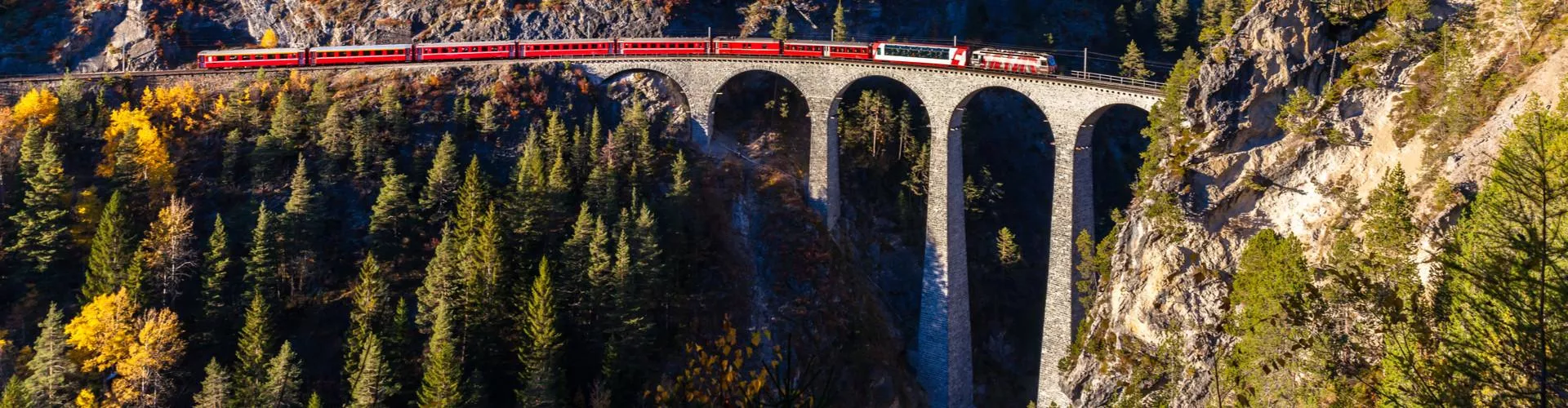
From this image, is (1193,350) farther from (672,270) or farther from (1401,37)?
(672,270)

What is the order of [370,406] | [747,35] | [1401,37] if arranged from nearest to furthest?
[1401,37]
[370,406]
[747,35]

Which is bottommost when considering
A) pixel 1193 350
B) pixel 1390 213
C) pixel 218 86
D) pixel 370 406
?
pixel 370 406

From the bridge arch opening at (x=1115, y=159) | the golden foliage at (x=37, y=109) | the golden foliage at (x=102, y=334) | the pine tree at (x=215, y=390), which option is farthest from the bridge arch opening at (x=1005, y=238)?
the golden foliage at (x=37, y=109)

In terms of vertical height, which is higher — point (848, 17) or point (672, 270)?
point (848, 17)

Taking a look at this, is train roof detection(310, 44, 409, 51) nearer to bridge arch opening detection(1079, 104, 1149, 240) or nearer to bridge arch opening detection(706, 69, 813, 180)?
bridge arch opening detection(706, 69, 813, 180)

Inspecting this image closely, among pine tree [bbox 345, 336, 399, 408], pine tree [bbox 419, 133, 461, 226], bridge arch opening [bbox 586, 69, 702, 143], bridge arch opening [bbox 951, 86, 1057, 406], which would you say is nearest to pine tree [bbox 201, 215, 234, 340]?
pine tree [bbox 419, 133, 461, 226]

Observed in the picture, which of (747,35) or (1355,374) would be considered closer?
(1355,374)

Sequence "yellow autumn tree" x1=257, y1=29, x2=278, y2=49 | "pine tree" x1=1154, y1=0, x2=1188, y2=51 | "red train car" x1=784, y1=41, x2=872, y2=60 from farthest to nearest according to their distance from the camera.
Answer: "yellow autumn tree" x1=257, y1=29, x2=278, y2=49 → "pine tree" x1=1154, y1=0, x2=1188, y2=51 → "red train car" x1=784, y1=41, x2=872, y2=60

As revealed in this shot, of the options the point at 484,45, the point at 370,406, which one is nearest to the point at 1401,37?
the point at 370,406
